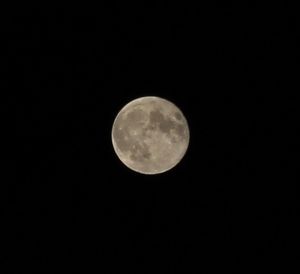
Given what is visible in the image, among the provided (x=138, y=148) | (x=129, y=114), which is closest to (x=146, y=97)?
(x=129, y=114)

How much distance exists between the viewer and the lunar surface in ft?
20.7

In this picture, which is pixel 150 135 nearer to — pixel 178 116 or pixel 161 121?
pixel 161 121

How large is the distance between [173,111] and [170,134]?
0.39 meters

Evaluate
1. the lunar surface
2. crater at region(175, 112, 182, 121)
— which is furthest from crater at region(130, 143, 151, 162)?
crater at region(175, 112, 182, 121)

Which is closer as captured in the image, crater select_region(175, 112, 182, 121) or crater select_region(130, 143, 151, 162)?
crater select_region(130, 143, 151, 162)

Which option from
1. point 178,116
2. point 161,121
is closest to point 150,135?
point 161,121

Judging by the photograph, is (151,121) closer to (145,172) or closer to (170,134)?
(170,134)

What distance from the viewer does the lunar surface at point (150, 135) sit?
20.7ft

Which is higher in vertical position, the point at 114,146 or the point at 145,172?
the point at 114,146

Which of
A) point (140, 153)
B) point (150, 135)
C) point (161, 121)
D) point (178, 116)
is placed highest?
point (178, 116)

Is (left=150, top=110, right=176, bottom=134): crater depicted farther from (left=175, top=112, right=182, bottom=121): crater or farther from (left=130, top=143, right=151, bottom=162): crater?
(left=130, top=143, right=151, bottom=162): crater

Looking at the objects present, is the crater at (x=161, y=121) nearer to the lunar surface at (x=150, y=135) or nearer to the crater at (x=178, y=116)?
the lunar surface at (x=150, y=135)

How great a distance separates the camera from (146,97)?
6.53m

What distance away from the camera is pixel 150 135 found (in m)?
6.29
